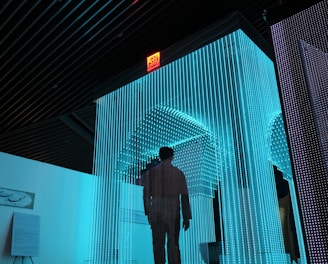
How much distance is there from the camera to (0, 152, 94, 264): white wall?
4695 mm

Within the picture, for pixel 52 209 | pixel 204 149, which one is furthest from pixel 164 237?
pixel 52 209

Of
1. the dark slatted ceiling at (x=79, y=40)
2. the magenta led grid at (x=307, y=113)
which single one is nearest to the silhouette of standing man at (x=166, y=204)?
the dark slatted ceiling at (x=79, y=40)

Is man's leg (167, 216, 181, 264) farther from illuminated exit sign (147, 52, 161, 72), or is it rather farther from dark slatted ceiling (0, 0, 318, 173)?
dark slatted ceiling (0, 0, 318, 173)

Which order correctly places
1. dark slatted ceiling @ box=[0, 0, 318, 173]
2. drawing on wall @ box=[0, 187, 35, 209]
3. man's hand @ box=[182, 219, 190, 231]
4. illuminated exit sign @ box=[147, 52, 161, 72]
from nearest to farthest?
man's hand @ box=[182, 219, 190, 231] < dark slatted ceiling @ box=[0, 0, 318, 173] < illuminated exit sign @ box=[147, 52, 161, 72] < drawing on wall @ box=[0, 187, 35, 209]

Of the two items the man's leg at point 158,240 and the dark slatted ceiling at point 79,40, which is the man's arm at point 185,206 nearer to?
the man's leg at point 158,240

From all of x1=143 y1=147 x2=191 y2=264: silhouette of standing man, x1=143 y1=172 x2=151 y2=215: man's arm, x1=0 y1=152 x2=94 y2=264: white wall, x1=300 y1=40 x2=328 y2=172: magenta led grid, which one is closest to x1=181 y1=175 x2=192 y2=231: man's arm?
x1=143 y1=147 x2=191 y2=264: silhouette of standing man

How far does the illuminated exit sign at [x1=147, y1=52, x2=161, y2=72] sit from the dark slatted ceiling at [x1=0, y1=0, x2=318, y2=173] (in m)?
0.15

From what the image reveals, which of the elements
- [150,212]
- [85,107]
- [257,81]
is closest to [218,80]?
[257,81]

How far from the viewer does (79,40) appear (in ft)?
14.9

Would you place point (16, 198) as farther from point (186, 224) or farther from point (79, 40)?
point (186, 224)

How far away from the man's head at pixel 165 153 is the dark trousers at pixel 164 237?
64 centimetres

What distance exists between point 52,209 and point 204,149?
273 centimetres

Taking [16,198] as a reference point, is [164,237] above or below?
below

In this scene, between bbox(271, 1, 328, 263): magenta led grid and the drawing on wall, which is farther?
the drawing on wall
